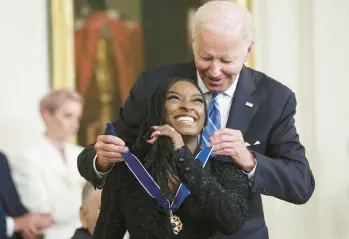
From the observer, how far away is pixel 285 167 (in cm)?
237

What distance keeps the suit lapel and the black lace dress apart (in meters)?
0.25

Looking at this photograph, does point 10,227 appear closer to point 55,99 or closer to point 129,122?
point 55,99

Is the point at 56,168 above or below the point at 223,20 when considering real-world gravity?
below

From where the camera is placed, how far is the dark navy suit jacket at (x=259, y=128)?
236 cm

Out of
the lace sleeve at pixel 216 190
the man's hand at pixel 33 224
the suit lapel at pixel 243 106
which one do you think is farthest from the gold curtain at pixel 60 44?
the lace sleeve at pixel 216 190

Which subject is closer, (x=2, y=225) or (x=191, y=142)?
(x=191, y=142)

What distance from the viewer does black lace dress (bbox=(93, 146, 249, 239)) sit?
6.65 feet

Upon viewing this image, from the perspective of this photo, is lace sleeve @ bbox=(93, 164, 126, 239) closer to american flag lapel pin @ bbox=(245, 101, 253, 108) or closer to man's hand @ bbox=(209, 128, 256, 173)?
man's hand @ bbox=(209, 128, 256, 173)

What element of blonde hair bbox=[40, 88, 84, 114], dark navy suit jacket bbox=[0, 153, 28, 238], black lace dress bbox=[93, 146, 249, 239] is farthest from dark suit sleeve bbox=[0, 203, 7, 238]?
black lace dress bbox=[93, 146, 249, 239]

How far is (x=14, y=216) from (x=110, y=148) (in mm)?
2881

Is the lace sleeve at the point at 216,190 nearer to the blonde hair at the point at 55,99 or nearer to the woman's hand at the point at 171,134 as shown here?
the woman's hand at the point at 171,134

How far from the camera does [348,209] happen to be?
4.98 metres

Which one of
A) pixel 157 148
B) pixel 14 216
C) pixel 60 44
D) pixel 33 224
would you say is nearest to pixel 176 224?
pixel 157 148

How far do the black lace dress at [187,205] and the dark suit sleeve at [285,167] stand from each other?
0.25ft
